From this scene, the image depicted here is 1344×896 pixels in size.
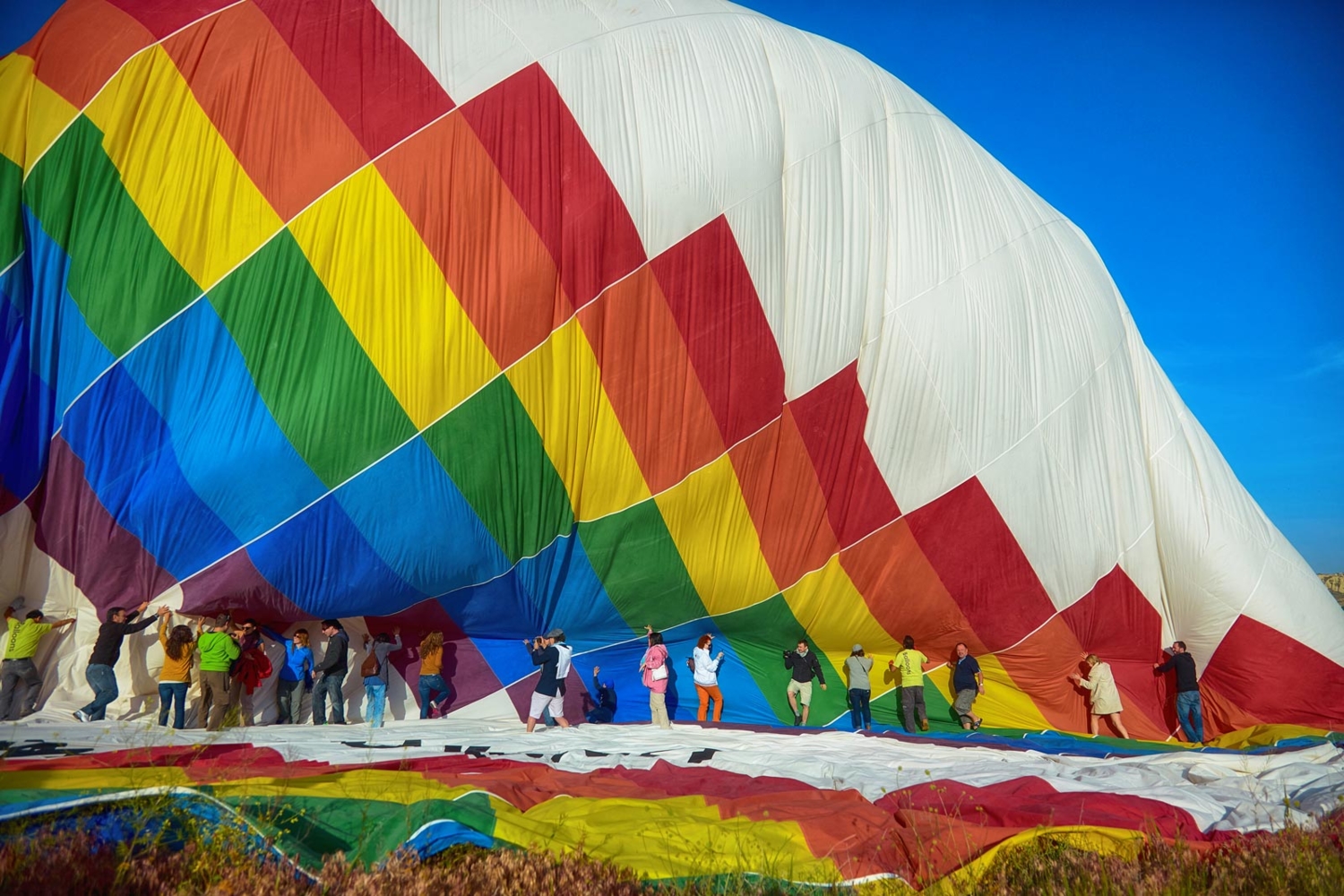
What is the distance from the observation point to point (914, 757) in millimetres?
7828

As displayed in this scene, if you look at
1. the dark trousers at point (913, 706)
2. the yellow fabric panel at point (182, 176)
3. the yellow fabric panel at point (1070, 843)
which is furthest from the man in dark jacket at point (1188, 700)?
the yellow fabric panel at point (182, 176)

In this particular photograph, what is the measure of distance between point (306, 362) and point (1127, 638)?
9.43 metres

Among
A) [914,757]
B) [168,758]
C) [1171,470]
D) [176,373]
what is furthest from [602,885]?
[1171,470]

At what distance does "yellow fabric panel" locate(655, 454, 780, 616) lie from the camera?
10133 mm

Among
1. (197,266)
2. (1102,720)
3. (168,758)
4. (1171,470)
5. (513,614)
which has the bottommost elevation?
(1102,720)

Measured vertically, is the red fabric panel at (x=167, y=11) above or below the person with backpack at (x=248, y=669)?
above

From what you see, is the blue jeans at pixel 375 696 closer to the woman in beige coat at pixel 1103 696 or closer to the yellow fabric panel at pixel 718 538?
the yellow fabric panel at pixel 718 538

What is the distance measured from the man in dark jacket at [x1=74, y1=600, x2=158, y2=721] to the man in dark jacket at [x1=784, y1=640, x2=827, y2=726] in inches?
249

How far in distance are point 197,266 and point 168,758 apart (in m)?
5.05

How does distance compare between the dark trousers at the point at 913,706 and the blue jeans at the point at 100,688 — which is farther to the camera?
the dark trousers at the point at 913,706

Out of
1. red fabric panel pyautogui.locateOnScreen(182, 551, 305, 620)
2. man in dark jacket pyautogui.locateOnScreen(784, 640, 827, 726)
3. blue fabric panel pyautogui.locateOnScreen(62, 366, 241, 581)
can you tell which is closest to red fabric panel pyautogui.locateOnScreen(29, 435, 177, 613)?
blue fabric panel pyautogui.locateOnScreen(62, 366, 241, 581)

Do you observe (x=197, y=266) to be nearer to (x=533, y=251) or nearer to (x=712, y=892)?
(x=533, y=251)

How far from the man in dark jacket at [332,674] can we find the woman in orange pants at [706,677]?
11.5 ft

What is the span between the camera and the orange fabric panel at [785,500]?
1039cm
